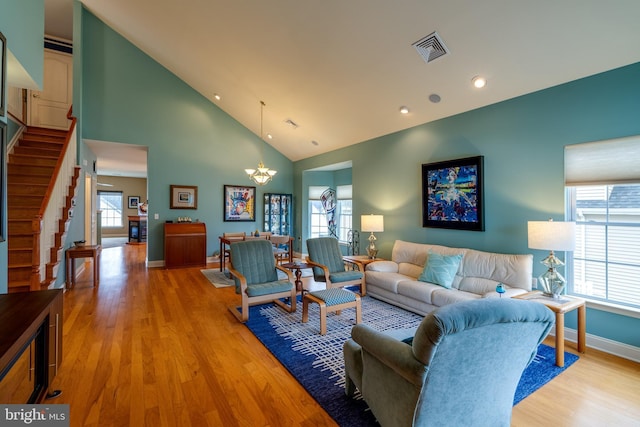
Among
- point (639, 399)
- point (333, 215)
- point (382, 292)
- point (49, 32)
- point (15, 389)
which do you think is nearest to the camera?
point (15, 389)

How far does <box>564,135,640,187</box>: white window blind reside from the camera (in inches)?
109

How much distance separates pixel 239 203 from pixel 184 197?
1386mm

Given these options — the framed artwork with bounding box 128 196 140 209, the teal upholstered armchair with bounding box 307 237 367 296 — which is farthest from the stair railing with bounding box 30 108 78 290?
the framed artwork with bounding box 128 196 140 209

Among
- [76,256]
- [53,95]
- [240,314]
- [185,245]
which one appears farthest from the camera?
Answer: [185,245]

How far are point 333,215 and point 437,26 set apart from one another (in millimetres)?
5622

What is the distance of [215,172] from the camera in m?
7.62

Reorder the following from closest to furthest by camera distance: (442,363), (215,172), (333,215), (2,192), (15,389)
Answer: (442,363), (15,389), (2,192), (215,172), (333,215)

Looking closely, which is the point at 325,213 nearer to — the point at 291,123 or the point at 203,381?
the point at 291,123

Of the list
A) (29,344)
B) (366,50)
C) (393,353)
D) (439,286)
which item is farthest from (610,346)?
(29,344)

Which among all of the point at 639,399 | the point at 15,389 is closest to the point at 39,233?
the point at 15,389

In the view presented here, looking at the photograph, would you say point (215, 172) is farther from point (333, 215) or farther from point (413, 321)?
point (413, 321)

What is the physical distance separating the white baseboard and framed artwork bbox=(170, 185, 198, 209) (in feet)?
24.3

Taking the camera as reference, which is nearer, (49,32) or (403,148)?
(403,148)

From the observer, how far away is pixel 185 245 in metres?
6.78
